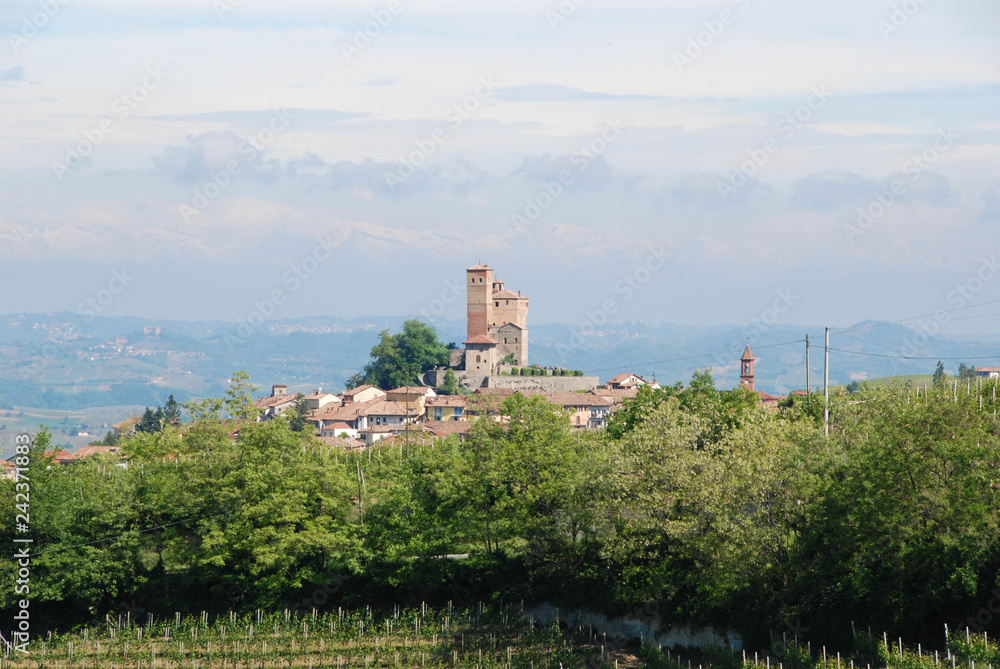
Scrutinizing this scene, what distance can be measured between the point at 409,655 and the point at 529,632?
11.9 ft

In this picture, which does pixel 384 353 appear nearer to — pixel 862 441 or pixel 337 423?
pixel 337 423

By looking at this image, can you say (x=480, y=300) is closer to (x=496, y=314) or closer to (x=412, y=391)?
(x=496, y=314)

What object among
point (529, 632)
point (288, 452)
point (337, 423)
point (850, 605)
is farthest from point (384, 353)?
point (850, 605)

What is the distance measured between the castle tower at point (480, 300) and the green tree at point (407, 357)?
12.8m

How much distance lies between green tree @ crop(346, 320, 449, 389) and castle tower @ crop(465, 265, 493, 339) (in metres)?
12.8

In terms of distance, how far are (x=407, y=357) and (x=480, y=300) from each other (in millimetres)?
17697

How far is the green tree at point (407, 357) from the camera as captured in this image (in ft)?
403

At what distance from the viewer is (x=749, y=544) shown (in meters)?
27.5

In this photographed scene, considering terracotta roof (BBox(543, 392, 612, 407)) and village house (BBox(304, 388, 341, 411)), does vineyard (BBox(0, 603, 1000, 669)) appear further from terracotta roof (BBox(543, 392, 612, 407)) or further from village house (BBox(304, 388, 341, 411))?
village house (BBox(304, 388, 341, 411))

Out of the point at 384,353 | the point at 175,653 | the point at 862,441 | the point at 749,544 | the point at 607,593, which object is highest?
the point at 384,353

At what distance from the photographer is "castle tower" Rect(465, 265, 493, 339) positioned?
5443 inches

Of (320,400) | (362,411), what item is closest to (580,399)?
(362,411)

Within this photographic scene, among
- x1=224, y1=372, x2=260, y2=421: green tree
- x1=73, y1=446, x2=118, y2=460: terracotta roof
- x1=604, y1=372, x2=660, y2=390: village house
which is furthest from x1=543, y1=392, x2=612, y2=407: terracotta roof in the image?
x1=224, y1=372, x2=260, y2=421: green tree

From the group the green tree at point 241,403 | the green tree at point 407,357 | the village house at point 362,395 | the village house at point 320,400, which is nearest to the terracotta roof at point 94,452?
the green tree at point 241,403
